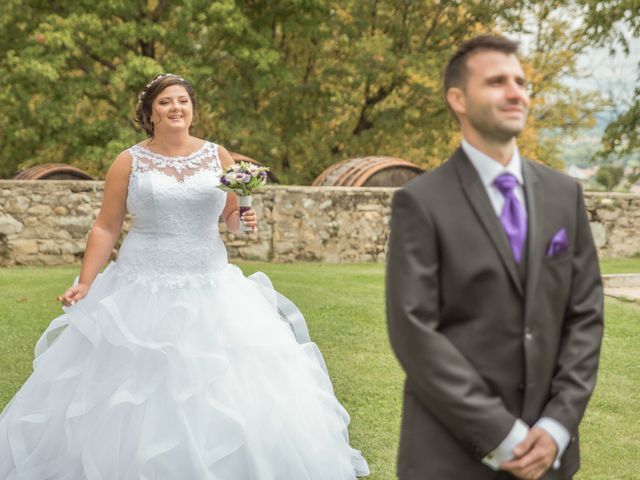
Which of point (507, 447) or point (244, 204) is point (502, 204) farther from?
point (244, 204)

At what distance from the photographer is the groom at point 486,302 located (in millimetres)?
2553

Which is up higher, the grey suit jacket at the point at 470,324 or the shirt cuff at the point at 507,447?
the grey suit jacket at the point at 470,324

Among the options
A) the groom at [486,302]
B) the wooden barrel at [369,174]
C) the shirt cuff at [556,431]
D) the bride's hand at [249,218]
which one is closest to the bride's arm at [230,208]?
the bride's hand at [249,218]

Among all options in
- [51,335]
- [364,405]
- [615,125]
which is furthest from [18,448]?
[615,125]

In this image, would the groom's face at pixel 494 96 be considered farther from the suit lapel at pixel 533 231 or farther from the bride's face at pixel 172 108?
the bride's face at pixel 172 108

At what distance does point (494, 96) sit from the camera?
260 centimetres

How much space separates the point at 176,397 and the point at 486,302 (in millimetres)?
2739

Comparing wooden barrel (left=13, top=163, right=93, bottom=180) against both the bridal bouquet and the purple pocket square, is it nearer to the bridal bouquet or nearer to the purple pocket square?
the bridal bouquet

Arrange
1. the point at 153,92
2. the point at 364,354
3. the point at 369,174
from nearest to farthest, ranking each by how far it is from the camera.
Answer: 1. the point at 153,92
2. the point at 364,354
3. the point at 369,174

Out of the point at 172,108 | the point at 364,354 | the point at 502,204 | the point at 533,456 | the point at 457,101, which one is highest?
the point at 457,101

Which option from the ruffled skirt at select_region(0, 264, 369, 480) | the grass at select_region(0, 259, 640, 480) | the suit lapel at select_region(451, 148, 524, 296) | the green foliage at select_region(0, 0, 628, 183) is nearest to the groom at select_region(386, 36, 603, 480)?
the suit lapel at select_region(451, 148, 524, 296)

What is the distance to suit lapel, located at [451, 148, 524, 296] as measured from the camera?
259 cm

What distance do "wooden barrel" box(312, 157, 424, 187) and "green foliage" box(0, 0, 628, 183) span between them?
4912mm

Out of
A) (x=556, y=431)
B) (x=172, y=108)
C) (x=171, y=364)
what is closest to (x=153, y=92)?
(x=172, y=108)
